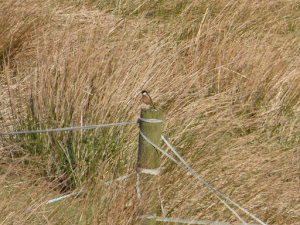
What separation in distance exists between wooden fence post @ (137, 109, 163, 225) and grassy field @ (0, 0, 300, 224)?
63mm

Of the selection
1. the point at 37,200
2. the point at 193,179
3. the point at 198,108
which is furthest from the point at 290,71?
the point at 37,200

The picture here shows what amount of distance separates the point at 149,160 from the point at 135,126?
3.10 ft

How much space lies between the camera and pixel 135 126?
3146 mm

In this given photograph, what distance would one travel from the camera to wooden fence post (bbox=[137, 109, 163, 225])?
2.15m

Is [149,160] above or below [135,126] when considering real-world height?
above

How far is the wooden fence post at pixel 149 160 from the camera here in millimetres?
2154

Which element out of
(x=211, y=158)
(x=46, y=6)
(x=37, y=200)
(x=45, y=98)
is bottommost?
(x=37, y=200)

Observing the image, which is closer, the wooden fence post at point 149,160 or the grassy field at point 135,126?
the wooden fence post at point 149,160

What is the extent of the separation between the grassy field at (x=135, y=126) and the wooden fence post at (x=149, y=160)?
0.21 feet

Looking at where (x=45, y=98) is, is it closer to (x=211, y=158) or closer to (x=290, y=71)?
(x=211, y=158)

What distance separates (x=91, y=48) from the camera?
11.8ft

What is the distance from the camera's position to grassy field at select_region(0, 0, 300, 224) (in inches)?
102

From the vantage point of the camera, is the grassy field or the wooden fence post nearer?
the wooden fence post

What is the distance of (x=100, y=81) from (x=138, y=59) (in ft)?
1.55
